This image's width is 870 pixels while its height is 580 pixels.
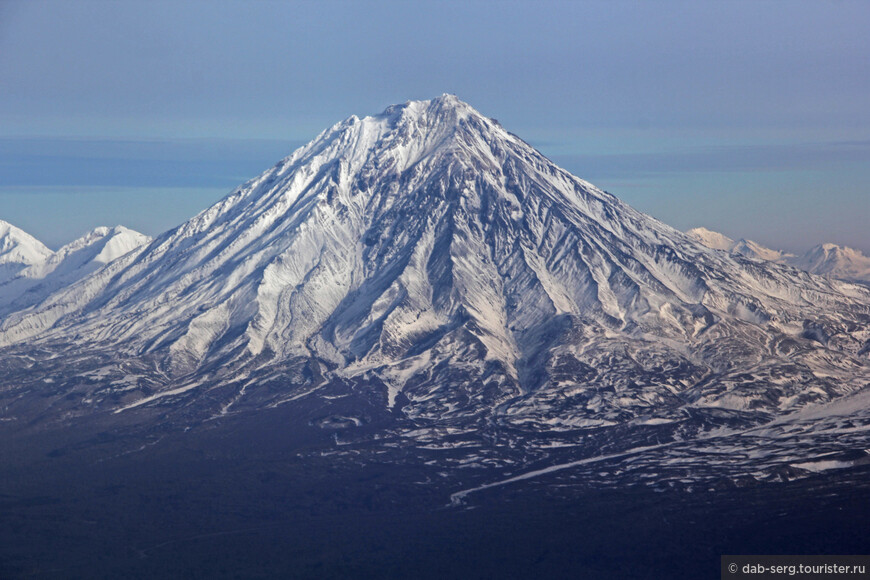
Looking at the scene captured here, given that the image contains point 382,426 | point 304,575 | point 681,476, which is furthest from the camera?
point 382,426

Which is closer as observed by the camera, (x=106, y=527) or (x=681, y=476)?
(x=106, y=527)

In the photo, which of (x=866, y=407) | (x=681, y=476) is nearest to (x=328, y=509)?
(x=681, y=476)

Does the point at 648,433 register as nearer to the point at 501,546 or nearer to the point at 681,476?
the point at 681,476

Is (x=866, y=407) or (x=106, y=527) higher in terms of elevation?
(x=866, y=407)

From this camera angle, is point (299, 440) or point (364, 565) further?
point (299, 440)

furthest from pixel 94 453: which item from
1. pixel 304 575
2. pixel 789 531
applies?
pixel 789 531

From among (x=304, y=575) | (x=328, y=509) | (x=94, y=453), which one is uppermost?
(x=94, y=453)

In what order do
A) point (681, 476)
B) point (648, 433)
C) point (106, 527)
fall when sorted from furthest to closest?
1. point (648, 433)
2. point (681, 476)
3. point (106, 527)

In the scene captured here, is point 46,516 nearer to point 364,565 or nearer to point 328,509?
point 328,509

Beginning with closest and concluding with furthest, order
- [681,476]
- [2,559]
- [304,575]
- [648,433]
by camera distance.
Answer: [304,575], [2,559], [681,476], [648,433]
